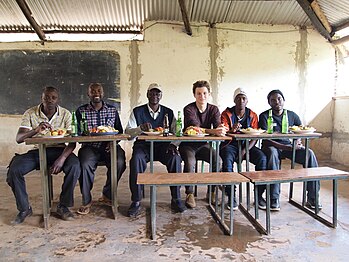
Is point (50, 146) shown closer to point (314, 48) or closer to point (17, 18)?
point (17, 18)

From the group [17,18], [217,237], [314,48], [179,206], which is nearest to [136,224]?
[179,206]

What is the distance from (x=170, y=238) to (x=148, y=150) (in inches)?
42.0

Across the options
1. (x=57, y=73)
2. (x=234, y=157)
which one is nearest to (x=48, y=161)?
(x=234, y=157)

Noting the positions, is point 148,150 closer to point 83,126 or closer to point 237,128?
point 83,126

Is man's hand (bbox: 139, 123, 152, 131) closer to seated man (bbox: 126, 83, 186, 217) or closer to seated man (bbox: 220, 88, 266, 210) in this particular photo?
seated man (bbox: 126, 83, 186, 217)

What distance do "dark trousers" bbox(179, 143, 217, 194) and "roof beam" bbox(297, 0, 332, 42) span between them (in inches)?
117

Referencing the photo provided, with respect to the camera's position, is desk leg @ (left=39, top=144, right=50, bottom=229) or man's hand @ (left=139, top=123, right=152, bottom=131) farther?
man's hand @ (left=139, top=123, right=152, bottom=131)

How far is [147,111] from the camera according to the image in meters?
3.42

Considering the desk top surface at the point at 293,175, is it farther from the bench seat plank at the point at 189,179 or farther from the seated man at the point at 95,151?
the seated man at the point at 95,151

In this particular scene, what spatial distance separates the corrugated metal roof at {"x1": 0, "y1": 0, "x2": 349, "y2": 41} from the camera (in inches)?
193

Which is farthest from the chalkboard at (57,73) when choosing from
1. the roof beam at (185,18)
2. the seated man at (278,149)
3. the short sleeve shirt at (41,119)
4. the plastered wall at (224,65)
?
the seated man at (278,149)

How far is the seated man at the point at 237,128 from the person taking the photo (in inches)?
125

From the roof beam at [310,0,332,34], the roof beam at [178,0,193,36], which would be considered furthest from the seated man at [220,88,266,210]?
the roof beam at [310,0,332,34]

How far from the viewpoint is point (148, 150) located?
3207 mm
